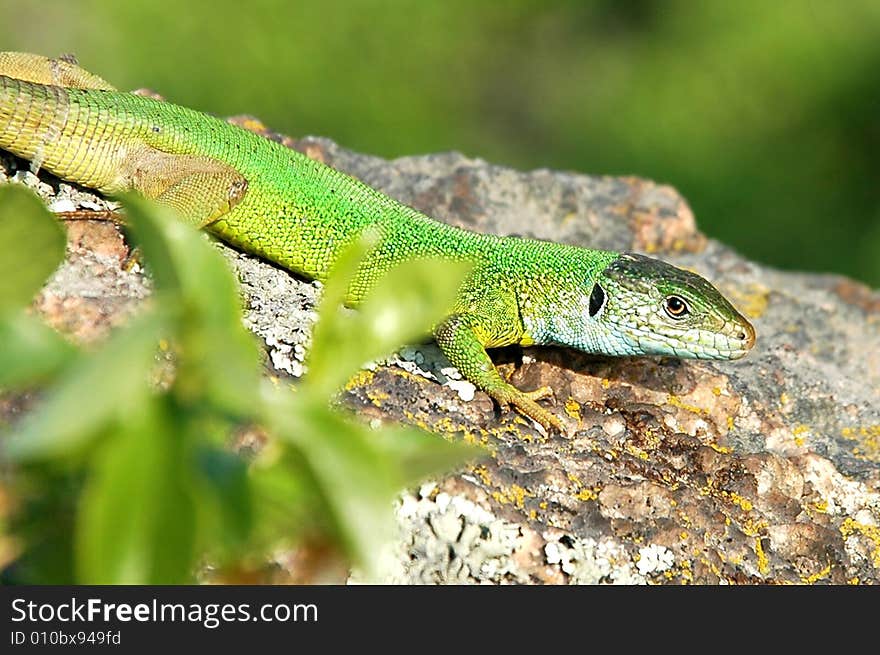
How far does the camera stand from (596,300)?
13.6 ft

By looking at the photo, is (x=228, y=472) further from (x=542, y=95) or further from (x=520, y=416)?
(x=542, y=95)

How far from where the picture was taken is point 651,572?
119 inches

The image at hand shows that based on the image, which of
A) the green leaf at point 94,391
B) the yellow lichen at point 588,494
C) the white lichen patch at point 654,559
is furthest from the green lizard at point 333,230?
the green leaf at point 94,391

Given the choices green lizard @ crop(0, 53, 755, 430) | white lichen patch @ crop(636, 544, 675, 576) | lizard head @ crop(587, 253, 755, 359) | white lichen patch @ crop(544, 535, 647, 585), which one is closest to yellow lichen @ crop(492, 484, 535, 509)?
white lichen patch @ crop(544, 535, 647, 585)

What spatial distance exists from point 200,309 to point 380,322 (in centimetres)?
20

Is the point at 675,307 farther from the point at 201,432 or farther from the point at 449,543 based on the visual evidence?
the point at 201,432

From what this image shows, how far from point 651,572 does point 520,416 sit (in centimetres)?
74

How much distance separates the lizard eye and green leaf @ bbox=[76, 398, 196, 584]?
125 inches

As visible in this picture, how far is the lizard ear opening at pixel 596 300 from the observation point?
4.08 metres

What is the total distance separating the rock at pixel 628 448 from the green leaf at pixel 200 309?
165 centimetres

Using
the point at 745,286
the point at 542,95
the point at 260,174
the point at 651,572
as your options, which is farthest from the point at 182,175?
the point at 542,95

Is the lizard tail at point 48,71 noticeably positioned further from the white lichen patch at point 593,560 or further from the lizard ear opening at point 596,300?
the white lichen patch at point 593,560

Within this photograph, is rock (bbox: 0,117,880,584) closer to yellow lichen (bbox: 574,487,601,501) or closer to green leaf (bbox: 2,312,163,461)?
yellow lichen (bbox: 574,487,601,501)

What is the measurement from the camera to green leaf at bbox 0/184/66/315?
1.26 meters
